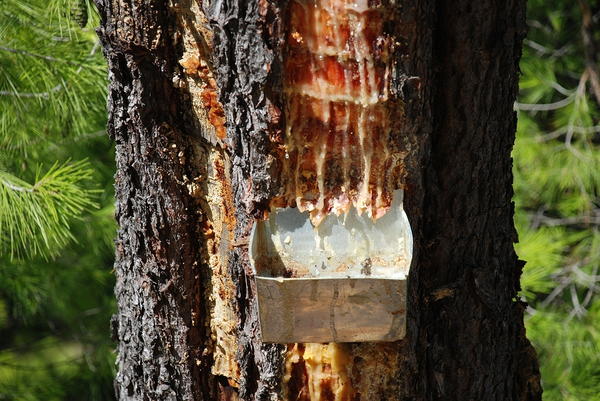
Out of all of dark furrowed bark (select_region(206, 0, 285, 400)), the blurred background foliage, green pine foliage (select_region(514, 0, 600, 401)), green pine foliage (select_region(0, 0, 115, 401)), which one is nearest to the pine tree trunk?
dark furrowed bark (select_region(206, 0, 285, 400))

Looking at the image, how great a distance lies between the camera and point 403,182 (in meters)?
0.75

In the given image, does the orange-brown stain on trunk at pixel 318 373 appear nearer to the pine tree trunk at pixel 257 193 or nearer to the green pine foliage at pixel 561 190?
the pine tree trunk at pixel 257 193

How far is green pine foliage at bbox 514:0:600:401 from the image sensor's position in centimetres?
227

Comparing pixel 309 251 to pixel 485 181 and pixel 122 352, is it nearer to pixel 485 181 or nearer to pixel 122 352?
pixel 485 181

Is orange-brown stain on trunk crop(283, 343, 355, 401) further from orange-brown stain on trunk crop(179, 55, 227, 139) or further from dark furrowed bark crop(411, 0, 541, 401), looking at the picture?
orange-brown stain on trunk crop(179, 55, 227, 139)

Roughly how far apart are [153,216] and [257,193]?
19 centimetres

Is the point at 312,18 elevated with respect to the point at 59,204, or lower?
elevated

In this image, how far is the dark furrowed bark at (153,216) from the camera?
31.7 inches

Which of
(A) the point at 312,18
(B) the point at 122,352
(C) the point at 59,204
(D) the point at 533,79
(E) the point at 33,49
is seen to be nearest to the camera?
(A) the point at 312,18

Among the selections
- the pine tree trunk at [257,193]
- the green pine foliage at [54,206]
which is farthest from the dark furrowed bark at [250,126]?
the green pine foliage at [54,206]

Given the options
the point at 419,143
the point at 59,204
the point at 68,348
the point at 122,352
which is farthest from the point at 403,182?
the point at 68,348

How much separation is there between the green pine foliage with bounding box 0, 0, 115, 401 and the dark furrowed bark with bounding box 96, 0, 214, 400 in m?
0.33

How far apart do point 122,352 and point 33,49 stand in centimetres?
74

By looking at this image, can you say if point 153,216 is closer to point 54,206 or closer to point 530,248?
point 54,206
